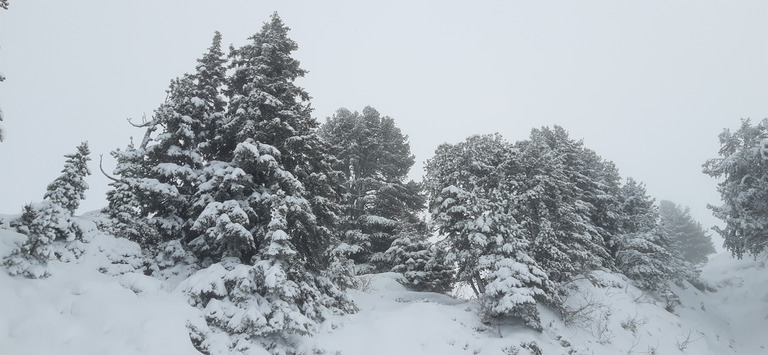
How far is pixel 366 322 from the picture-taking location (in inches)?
563

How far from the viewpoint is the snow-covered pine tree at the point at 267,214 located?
10695 mm

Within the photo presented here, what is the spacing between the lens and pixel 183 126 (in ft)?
45.8

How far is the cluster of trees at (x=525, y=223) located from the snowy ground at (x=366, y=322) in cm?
135

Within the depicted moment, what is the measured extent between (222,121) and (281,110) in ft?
8.82

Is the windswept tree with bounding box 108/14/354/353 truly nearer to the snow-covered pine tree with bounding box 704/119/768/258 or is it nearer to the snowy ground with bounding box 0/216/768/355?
the snowy ground with bounding box 0/216/768/355

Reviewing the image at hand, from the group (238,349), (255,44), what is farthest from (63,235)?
(255,44)

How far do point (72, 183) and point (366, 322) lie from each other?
1040cm

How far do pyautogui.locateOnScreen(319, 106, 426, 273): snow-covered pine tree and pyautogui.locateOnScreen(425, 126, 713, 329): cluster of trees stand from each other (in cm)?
778

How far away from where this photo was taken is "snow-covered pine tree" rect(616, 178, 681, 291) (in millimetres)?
25500

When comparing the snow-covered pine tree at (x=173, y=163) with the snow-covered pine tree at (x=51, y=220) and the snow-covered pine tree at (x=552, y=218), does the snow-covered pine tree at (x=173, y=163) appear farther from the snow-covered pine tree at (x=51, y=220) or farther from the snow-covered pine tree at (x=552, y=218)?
the snow-covered pine tree at (x=552, y=218)

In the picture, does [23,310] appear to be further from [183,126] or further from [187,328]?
[183,126]

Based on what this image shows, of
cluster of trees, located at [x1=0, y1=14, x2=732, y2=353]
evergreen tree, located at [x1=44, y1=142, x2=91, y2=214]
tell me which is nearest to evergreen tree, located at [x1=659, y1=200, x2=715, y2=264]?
cluster of trees, located at [x1=0, y1=14, x2=732, y2=353]

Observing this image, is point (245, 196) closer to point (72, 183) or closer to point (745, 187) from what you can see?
point (72, 183)

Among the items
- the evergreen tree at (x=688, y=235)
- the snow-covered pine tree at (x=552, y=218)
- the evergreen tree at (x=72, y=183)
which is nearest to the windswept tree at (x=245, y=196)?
the evergreen tree at (x=72, y=183)
